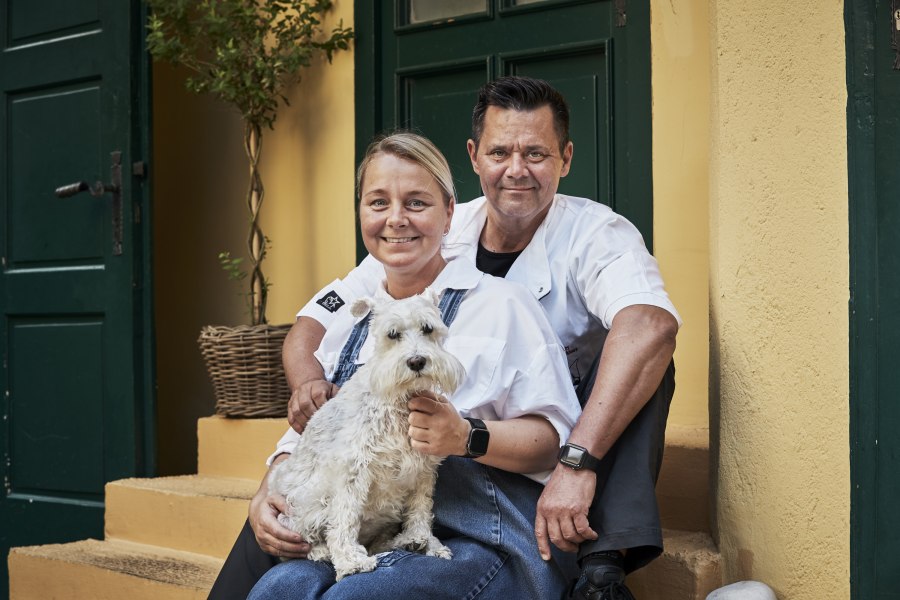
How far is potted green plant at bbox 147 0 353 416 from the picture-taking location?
4.00m

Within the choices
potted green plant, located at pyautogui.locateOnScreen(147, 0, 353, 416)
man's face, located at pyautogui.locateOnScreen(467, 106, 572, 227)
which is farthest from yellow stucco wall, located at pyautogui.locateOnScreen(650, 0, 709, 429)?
potted green plant, located at pyautogui.locateOnScreen(147, 0, 353, 416)

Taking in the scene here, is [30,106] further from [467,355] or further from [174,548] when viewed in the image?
[467,355]

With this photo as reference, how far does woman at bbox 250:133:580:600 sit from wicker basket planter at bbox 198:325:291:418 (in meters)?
1.59

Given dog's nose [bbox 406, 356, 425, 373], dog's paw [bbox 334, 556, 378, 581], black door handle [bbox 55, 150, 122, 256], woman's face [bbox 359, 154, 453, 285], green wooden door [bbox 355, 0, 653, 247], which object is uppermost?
green wooden door [bbox 355, 0, 653, 247]

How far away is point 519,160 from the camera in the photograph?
2781 mm

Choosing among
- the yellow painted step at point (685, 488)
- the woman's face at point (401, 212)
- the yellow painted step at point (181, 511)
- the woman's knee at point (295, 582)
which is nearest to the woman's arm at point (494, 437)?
the woman's knee at point (295, 582)

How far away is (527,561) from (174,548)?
1990 mm

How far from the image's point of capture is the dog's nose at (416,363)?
1891 mm

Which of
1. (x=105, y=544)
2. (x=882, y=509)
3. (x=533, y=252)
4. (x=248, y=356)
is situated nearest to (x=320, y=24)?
(x=248, y=356)

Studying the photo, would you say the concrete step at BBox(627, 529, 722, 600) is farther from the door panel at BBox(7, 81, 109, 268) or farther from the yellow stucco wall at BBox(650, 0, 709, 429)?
the door panel at BBox(7, 81, 109, 268)

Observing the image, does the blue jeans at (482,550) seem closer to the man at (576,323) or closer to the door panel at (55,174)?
the man at (576,323)

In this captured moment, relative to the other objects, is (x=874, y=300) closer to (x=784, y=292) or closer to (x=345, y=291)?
(x=784, y=292)

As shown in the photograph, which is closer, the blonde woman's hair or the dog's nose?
the dog's nose

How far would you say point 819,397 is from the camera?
8.05 feet
